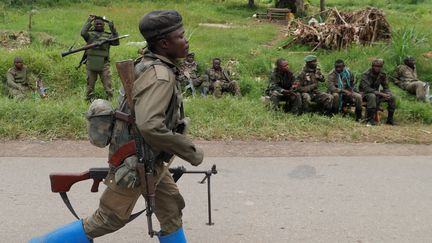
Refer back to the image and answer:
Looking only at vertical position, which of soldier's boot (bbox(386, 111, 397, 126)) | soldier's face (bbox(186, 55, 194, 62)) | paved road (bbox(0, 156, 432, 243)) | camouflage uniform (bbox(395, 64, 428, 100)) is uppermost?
paved road (bbox(0, 156, 432, 243))

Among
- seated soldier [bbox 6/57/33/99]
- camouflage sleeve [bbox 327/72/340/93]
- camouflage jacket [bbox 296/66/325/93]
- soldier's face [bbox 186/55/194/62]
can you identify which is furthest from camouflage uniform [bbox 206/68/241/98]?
seated soldier [bbox 6/57/33/99]

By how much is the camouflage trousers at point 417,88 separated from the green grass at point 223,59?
15 cm

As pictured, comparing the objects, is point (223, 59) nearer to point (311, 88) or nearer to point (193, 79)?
point (193, 79)

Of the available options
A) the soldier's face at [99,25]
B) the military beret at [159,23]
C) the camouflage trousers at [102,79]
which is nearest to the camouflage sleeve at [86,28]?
the soldier's face at [99,25]

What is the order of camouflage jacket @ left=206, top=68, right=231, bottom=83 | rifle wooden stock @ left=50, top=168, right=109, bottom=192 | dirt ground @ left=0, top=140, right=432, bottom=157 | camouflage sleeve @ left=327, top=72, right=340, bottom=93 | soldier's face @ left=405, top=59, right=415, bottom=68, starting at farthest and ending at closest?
soldier's face @ left=405, top=59, right=415, bottom=68 → camouflage jacket @ left=206, top=68, right=231, bottom=83 → camouflage sleeve @ left=327, top=72, right=340, bottom=93 → dirt ground @ left=0, top=140, right=432, bottom=157 → rifle wooden stock @ left=50, top=168, right=109, bottom=192

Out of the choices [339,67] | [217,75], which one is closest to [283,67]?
[339,67]

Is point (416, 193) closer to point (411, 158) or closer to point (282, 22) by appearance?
point (411, 158)

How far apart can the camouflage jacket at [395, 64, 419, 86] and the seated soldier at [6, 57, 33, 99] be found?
6777 millimetres

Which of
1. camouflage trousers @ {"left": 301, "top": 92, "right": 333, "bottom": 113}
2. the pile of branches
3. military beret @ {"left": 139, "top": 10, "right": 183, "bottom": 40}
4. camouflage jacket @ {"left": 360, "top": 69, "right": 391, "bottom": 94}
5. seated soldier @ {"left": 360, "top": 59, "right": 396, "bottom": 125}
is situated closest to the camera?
military beret @ {"left": 139, "top": 10, "right": 183, "bottom": 40}

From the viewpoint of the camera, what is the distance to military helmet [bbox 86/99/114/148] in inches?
110

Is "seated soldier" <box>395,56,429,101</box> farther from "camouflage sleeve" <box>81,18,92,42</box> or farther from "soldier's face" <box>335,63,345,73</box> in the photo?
"camouflage sleeve" <box>81,18,92,42</box>

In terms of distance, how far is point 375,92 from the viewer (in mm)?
8328

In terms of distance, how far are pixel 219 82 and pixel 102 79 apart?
209 cm

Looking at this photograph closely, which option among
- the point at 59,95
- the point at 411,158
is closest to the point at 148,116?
the point at 411,158
